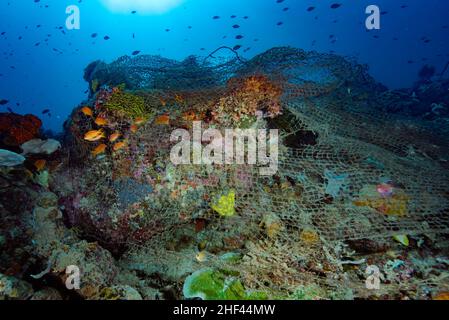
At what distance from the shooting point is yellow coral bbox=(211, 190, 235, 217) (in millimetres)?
4113

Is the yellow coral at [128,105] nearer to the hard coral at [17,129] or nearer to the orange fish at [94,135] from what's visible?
the orange fish at [94,135]

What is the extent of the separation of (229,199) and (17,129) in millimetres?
4721

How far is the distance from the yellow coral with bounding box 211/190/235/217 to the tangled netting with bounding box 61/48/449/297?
0.04 metres

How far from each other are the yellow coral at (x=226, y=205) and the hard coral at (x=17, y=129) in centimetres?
432

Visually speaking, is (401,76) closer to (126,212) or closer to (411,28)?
(411,28)

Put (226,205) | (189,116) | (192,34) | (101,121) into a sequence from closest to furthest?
(226,205) → (101,121) → (189,116) → (192,34)

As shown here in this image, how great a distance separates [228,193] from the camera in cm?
418

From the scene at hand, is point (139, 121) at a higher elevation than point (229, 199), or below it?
higher

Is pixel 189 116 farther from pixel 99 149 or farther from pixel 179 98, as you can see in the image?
pixel 99 149

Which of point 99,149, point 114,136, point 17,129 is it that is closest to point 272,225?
point 114,136

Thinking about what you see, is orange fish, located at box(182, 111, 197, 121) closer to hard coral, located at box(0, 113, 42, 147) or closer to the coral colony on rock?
the coral colony on rock

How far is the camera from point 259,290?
323 centimetres
